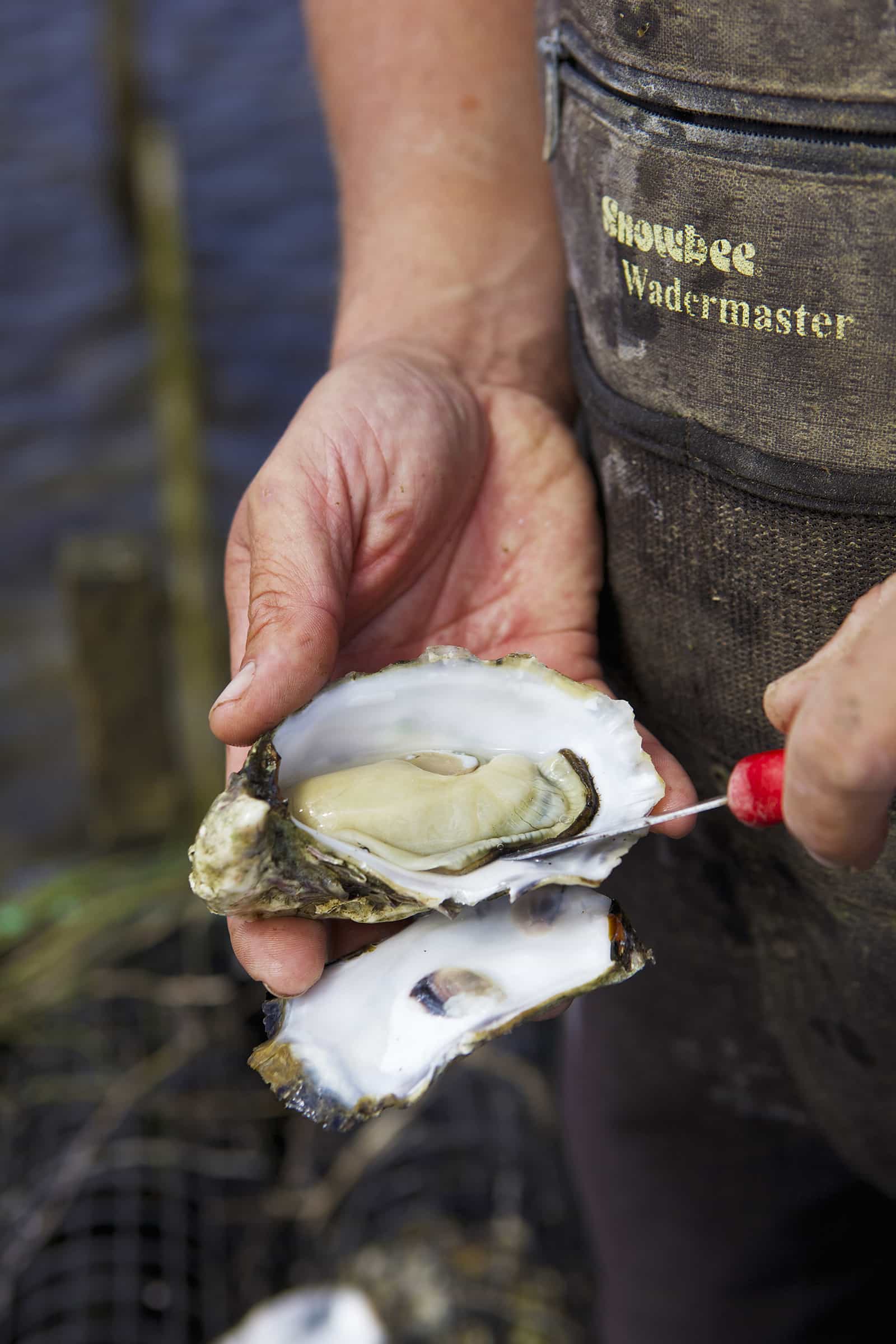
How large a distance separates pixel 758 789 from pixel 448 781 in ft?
1.37

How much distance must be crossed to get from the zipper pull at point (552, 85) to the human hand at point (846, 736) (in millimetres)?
698

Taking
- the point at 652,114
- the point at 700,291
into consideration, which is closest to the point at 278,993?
the point at 700,291

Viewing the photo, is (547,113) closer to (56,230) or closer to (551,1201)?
(551,1201)

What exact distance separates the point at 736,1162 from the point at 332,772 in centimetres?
113

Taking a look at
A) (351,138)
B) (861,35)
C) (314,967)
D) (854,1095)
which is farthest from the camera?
(351,138)

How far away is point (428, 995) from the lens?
1353 mm

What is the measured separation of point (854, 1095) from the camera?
1653mm

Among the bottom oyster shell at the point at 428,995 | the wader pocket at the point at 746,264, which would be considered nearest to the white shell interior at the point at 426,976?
the bottom oyster shell at the point at 428,995

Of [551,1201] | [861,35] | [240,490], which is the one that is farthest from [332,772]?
[240,490]

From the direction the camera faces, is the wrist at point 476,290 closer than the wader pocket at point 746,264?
No

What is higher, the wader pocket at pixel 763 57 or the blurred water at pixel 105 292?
the wader pocket at pixel 763 57

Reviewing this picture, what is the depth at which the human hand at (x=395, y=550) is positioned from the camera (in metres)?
1.34

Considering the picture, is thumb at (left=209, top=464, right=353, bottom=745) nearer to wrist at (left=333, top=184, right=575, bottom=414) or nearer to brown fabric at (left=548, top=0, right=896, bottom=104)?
wrist at (left=333, top=184, right=575, bottom=414)

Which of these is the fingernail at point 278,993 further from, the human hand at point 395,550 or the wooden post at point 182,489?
the wooden post at point 182,489
